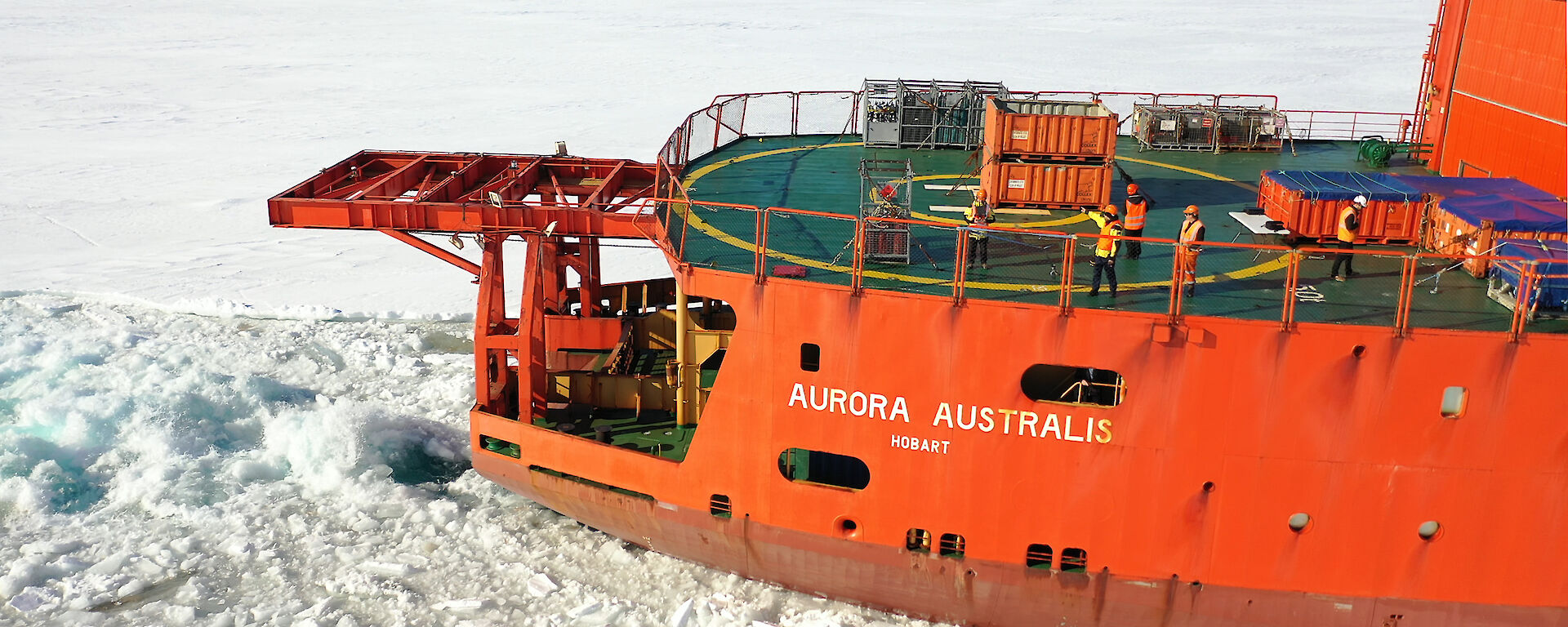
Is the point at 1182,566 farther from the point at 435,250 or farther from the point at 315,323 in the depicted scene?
the point at 315,323

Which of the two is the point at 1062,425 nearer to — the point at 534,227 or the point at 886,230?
the point at 886,230

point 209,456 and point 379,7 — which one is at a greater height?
point 379,7

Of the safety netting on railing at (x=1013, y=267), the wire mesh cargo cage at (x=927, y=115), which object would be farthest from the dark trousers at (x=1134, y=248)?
the wire mesh cargo cage at (x=927, y=115)

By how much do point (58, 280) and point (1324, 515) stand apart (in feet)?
101

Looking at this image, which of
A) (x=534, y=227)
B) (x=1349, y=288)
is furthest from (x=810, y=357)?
(x=1349, y=288)

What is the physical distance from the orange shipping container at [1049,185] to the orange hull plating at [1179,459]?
17.2 ft

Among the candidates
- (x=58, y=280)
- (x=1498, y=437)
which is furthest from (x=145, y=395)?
(x=1498, y=437)

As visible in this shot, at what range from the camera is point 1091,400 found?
575 inches

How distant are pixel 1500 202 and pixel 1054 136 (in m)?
5.86

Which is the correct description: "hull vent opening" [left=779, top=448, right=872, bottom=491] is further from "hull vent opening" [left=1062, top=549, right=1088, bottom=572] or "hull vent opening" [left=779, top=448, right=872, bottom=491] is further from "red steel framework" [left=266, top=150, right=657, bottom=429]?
"red steel framework" [left=266, top=150, right=657, bottom=429]

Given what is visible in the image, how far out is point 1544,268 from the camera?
44.3 feet

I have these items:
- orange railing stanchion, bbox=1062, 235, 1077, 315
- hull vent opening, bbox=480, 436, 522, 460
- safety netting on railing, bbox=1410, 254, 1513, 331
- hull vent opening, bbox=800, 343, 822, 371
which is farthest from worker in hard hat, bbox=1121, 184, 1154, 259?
hull vent opening, bbox=480, 436, 522, 460

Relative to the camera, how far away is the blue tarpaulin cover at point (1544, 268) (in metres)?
13.4

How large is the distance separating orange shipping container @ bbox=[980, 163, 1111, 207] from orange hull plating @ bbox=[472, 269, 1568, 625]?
524cm
